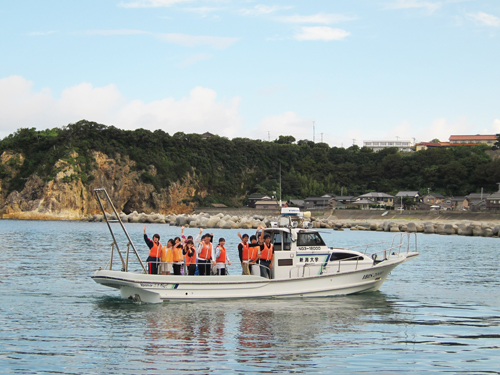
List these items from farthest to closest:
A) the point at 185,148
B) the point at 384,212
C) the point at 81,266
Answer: the point at 185,148
the point at 384,212
the point at 81,266

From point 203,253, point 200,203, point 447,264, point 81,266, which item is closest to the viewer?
point 203,253

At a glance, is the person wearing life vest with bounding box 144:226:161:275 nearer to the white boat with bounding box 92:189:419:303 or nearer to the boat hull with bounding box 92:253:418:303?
the white boat with bounding box 92:189:419:303

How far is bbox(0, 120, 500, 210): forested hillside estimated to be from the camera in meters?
105

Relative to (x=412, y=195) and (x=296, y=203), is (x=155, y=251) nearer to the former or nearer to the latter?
(x=296, y=203)

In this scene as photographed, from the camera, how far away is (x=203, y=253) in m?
16.5

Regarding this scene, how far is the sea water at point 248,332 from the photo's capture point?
10.3m

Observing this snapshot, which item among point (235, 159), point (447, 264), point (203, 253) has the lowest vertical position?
point (447, 264)

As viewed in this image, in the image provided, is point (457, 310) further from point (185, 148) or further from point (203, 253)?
point (185, 148)

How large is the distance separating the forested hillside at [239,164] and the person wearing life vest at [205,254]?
87.2 m

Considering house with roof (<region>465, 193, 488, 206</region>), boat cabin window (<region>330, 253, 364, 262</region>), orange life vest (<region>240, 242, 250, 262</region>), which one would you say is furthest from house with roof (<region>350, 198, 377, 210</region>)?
orange life vest (<region>240, 242, 250, 262</region>)

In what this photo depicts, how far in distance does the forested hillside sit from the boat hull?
3439 inches

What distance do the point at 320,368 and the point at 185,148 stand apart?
116448 mm

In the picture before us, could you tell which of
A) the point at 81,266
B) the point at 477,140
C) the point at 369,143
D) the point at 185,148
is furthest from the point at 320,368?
the point at 369,143

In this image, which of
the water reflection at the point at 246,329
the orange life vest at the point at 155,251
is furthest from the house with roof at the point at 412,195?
the orange life vest at the point at 155,251
